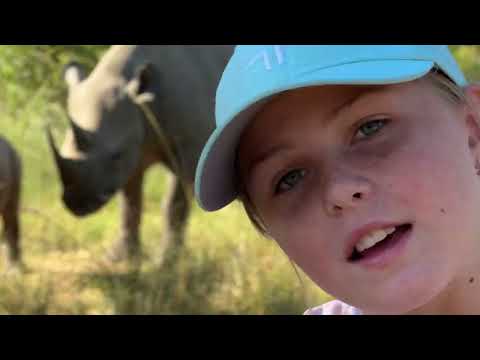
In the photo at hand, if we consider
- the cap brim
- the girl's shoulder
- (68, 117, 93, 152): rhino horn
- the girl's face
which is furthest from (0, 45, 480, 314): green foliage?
the girl's face

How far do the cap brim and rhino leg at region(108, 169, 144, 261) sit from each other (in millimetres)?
2301

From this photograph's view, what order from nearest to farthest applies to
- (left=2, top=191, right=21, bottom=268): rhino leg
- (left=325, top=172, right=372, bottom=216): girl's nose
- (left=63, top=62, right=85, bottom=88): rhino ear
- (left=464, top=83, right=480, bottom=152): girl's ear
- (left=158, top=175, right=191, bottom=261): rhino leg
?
(left=325, top=172, right=372, bottom=216): girl's nose < (left=464, top=83, right=480, bottom=152): girl's ear < (left=158, top=175, right=191, bottom=261): rhino leg < (left=2, top=191, right=21, bottom=268): rhino leg < (left=63, top=62, right=85, bottom=88): rhino ear

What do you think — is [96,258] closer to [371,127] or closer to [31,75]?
[31,75]

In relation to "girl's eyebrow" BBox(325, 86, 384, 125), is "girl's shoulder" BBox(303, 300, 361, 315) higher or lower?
lower

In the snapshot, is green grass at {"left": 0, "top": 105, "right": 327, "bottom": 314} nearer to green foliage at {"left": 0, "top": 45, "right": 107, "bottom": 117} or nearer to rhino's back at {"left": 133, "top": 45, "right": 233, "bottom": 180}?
green foliage at {"left": 0, "top": 45, "right": 107, "bottom": 117}

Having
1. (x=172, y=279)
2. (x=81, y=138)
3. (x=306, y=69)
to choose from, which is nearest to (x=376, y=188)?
(x=306, y=69)

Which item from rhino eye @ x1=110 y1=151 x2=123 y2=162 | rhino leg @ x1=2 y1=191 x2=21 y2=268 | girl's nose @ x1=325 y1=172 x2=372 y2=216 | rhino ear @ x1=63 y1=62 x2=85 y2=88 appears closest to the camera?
girl's nose @ x1=325 y1=172 x2=372 y2=216

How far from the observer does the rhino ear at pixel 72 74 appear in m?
3.60

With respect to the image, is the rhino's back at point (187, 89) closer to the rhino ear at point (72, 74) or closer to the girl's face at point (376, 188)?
the rhino ear at point (72, 74)

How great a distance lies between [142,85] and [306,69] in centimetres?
266

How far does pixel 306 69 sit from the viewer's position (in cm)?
82

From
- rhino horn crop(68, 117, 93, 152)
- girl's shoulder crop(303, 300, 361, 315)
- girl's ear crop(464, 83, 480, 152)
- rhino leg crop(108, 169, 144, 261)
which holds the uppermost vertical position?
girl's ear crop(464, 83, 480, 152)

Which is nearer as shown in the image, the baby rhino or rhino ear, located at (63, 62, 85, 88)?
the baby rhino

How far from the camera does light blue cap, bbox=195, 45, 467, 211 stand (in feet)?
2.68
